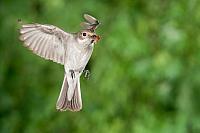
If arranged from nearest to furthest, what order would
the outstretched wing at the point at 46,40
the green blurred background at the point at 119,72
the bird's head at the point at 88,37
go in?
the bird's head at the point at 88,37 → the outstretched wing at the point at 46,40 → the green blurred background at the point at 119,72

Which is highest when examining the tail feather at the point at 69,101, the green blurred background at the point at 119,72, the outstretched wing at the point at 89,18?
the green blurred background at the point at 119,72

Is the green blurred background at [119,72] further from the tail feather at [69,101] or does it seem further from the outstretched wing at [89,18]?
the outstretched wing at [89,18]

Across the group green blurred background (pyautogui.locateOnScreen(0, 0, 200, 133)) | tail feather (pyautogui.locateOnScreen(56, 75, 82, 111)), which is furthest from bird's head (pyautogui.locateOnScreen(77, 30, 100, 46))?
green blurred background (pyautogui.locateOnScreen(0, 0, 200, 133))

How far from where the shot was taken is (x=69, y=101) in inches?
39.9

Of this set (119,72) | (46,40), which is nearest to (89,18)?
(46,40)

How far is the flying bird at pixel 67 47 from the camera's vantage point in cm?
83

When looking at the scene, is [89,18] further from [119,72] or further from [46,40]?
[119,72]

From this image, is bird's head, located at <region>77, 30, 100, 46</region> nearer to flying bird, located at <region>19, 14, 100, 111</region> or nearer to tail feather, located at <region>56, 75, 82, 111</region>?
flying bird, located at <region>19, 14, 100, 111</region>

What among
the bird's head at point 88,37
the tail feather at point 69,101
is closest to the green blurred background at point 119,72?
the tail feather at point 69,101

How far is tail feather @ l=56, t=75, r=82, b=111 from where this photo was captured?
98cm

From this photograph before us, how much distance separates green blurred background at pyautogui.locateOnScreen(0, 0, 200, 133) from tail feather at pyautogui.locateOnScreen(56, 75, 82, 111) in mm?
2056

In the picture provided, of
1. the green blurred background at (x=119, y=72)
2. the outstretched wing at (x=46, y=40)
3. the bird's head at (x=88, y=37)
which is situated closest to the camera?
the bird's head at (x=88, y=37)

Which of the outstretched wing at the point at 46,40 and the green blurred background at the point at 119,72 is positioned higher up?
the green blurred background at the point at 119,72

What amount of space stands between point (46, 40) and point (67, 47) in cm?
7
